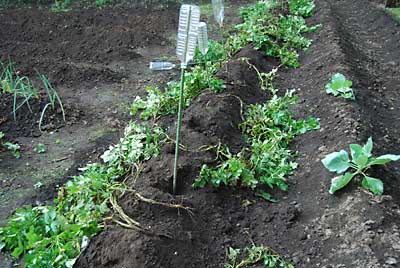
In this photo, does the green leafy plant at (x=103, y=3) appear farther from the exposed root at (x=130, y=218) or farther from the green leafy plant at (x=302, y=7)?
the exposed root at (x=130, y=218)

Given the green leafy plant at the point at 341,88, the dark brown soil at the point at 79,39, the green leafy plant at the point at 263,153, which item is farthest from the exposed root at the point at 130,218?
the dark brown soil at the point at 79,39

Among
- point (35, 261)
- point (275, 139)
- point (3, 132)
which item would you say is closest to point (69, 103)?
point (3, 132)

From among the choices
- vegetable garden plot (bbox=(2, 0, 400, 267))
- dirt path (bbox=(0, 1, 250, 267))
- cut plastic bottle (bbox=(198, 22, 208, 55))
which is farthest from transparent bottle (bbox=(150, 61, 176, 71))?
cut plastic bottle (bbox=(198, 22, 208, 55))

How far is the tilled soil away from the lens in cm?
240

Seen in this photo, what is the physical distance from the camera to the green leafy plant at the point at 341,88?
13.0 ft

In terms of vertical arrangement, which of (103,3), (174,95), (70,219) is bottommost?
(103,3)

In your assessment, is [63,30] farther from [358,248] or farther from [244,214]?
[358,248]

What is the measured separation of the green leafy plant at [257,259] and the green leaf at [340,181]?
0.58 m

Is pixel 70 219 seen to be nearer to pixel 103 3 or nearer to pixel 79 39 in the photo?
pixel 79 39

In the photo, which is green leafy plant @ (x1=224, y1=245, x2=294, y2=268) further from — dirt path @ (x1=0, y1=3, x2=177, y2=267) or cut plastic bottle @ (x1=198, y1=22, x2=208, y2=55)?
cut plastic bottle @ (x1=198, y1=22, x2=208, y2=55)

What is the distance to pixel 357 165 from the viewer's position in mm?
2818

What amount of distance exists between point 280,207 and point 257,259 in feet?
1.67

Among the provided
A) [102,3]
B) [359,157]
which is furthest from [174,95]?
[102,3]

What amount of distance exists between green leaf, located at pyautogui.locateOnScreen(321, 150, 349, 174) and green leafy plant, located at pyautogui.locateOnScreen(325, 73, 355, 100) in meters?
1.22
